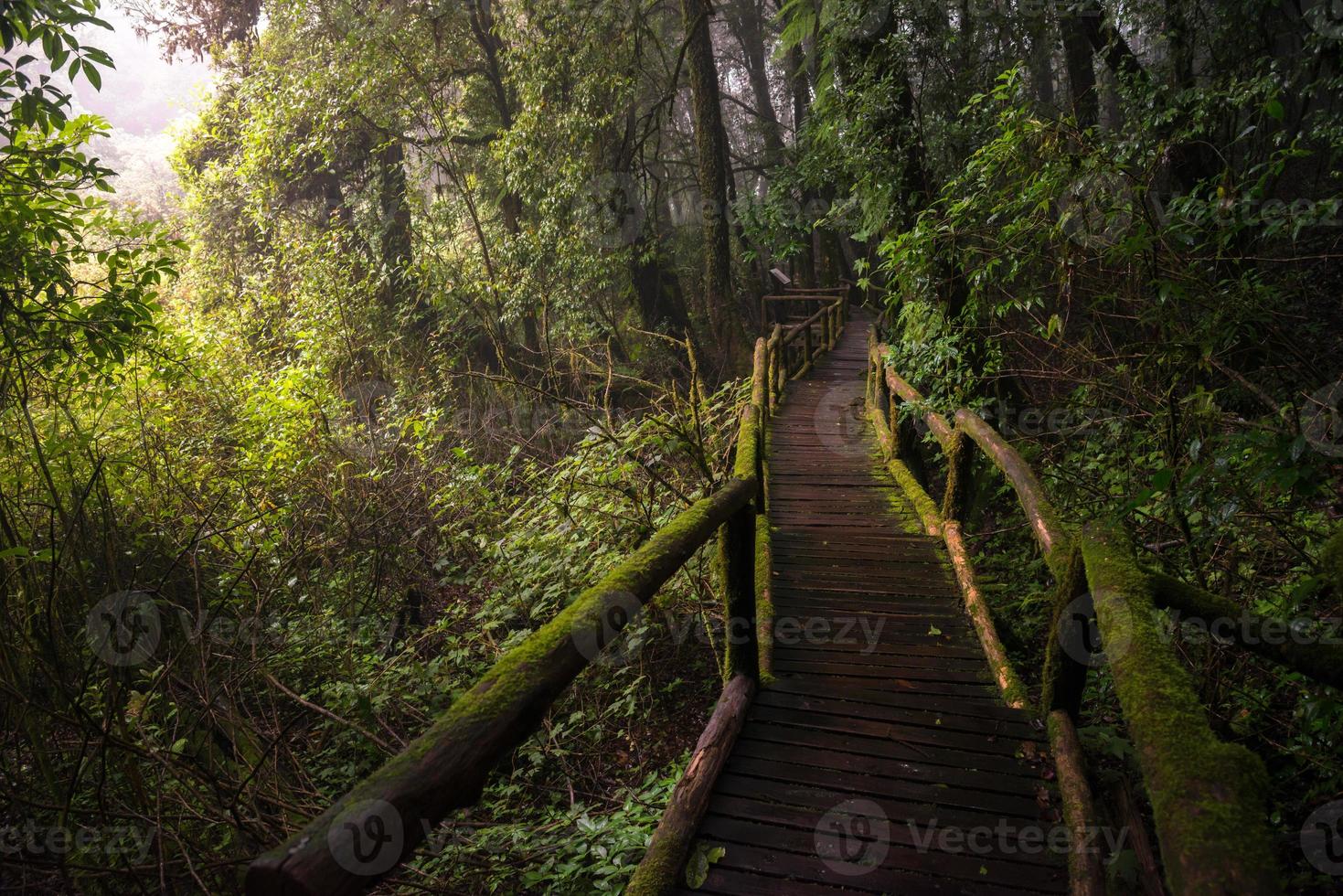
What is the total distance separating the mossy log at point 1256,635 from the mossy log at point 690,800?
195 centimetres

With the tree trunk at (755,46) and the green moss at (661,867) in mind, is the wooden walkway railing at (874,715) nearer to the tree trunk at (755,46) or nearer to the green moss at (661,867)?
the green moss at (661,867)

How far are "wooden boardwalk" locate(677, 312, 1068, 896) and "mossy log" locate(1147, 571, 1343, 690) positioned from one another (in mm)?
1246

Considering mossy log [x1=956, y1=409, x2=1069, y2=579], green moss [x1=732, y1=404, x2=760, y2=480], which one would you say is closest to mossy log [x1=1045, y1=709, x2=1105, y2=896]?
mossy log [x1=956, y1=409, x2=1069, y2=579]

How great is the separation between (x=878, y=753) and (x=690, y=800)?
969 mm

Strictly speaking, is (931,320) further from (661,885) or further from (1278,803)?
(661,885)

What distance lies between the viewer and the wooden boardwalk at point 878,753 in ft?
9.04

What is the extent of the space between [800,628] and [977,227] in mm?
4037

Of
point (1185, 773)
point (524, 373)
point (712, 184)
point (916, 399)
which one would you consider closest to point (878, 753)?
point (1185, 773)

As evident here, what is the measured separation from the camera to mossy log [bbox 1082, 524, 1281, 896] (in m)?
1.30

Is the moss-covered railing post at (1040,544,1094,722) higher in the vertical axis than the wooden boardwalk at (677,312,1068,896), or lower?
higher

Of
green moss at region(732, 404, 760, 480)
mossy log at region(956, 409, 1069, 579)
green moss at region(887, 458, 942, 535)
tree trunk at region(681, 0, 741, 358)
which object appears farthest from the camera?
tree trunk at region(681, 0, 741, 358)

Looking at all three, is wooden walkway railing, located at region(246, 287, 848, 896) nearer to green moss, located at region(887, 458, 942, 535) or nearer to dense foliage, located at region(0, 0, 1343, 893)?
dense foliage, located at region(0, 0, 1343, 893)

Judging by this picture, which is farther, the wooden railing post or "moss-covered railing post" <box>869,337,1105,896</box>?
the wooden railing post

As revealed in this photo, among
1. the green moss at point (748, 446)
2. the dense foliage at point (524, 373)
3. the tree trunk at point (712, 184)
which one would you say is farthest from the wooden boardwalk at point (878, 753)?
the tree trunk at point (712, 184)
